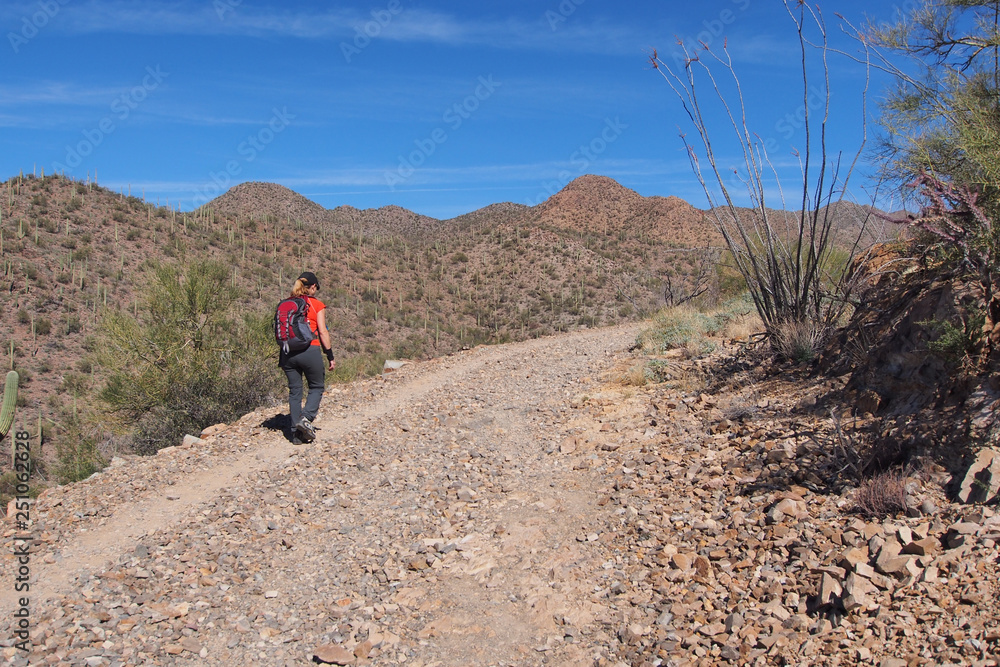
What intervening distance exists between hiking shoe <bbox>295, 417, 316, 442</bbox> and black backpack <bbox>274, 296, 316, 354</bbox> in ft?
2.79

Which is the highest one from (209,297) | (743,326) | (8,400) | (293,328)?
(209,297)

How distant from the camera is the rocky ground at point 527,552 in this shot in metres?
3.37

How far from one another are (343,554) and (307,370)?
3.25 meters

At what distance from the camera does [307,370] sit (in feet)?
25.8

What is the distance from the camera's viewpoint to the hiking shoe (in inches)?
303

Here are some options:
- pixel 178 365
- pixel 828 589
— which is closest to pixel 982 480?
pixel 828 589

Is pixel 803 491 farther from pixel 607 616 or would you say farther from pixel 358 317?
pixel 358 317

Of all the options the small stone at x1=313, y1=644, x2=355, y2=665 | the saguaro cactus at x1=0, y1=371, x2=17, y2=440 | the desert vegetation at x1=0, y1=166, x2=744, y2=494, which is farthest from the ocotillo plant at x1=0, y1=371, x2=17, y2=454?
the small stone at x1=313, y1=644, x2=355, y2=665

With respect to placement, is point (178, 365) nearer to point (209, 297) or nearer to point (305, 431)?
point (209, 297)

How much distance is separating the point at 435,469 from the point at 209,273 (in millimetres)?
8615

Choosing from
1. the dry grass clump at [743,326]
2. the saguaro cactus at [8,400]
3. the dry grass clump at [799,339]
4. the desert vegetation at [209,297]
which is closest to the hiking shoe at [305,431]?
the saguaro cactus at [8,400]

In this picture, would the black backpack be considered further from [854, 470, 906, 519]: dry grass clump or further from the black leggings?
[854, 470, 906, 519]: dry grass clump

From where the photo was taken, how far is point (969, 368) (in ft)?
15.3

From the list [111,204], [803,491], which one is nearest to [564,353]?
[803,491]
